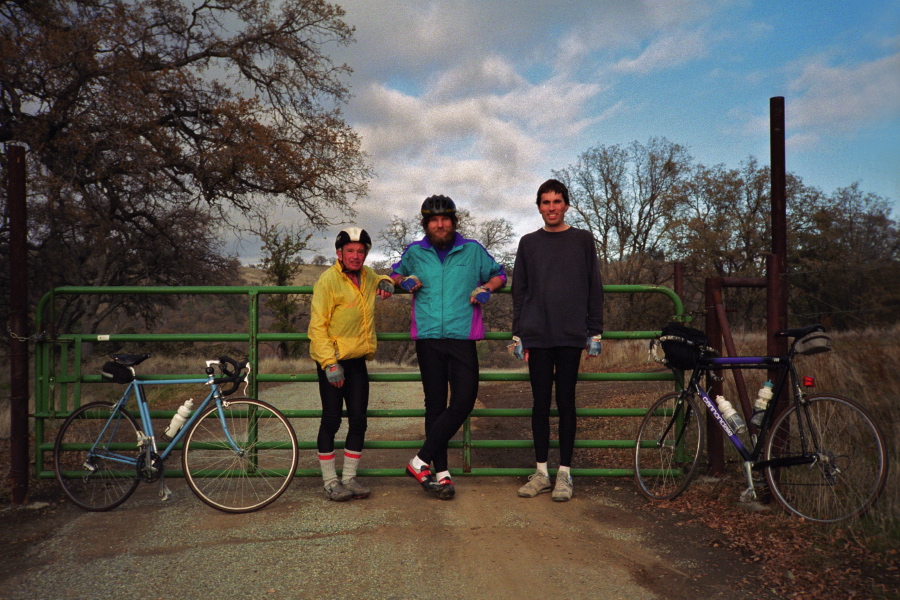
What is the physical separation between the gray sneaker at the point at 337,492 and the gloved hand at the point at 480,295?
1.76 meters

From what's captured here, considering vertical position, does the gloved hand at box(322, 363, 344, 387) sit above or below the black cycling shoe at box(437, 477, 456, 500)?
above

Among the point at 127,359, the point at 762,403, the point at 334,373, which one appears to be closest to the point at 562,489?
the point at 762,403

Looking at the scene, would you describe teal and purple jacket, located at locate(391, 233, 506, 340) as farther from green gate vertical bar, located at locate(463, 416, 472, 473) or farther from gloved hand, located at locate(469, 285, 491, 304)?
green gate vertical bar, located at locate(463, 416, 472, 473)

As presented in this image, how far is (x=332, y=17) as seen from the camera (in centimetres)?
1980

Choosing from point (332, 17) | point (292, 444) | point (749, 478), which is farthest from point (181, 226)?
point (749, 478)

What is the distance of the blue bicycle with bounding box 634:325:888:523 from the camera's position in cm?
404

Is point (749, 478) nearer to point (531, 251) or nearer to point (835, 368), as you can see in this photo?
point (835, 368)

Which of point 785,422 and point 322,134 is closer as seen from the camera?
point 785,422

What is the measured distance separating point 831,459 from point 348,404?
132 inches

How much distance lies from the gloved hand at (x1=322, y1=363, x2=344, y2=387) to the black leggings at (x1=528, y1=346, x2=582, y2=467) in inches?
57.0

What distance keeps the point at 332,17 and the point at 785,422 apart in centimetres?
1899

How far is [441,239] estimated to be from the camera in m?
4.93

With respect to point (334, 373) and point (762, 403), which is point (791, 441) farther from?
point (334, 373)

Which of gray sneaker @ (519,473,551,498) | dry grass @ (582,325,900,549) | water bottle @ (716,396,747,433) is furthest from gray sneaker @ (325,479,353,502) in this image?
dry grass @ (582,325,900,549)
